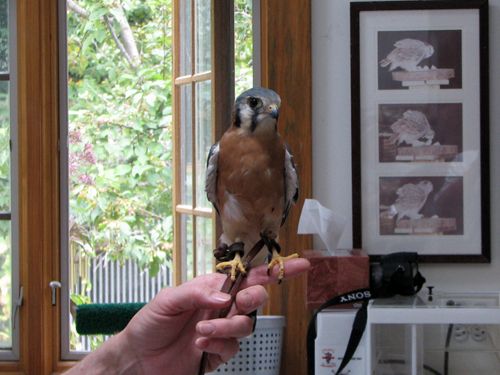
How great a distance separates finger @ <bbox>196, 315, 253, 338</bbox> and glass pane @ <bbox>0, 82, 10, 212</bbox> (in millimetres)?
1494

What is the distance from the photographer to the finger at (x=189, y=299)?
779 mm

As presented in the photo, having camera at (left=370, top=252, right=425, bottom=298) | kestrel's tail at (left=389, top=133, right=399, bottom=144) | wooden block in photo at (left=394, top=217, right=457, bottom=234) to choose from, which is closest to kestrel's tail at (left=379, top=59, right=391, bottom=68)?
kestrel's tail at (left=389, top=133, right=399, bottom=144)

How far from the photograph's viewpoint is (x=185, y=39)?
1.92 meters

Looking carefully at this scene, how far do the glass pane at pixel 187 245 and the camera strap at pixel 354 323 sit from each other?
592mm

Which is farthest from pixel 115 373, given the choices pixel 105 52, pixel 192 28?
pixel 105 52

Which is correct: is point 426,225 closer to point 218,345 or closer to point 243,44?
point 243,44

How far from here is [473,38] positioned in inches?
67.5

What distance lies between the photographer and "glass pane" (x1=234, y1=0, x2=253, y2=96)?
176 centimetres

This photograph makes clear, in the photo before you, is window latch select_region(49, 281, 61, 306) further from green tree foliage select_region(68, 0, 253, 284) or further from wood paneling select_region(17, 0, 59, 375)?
green tree foliage select_region(68, 0, 253, 284)

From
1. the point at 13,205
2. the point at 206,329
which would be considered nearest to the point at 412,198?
the point at 206,329

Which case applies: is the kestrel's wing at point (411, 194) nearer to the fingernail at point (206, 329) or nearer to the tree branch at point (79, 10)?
the fingernail at point (206, 329)

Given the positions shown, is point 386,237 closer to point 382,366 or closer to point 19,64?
point 382,366

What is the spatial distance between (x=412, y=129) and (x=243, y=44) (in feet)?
2.27

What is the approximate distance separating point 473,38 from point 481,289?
35.5 inches
